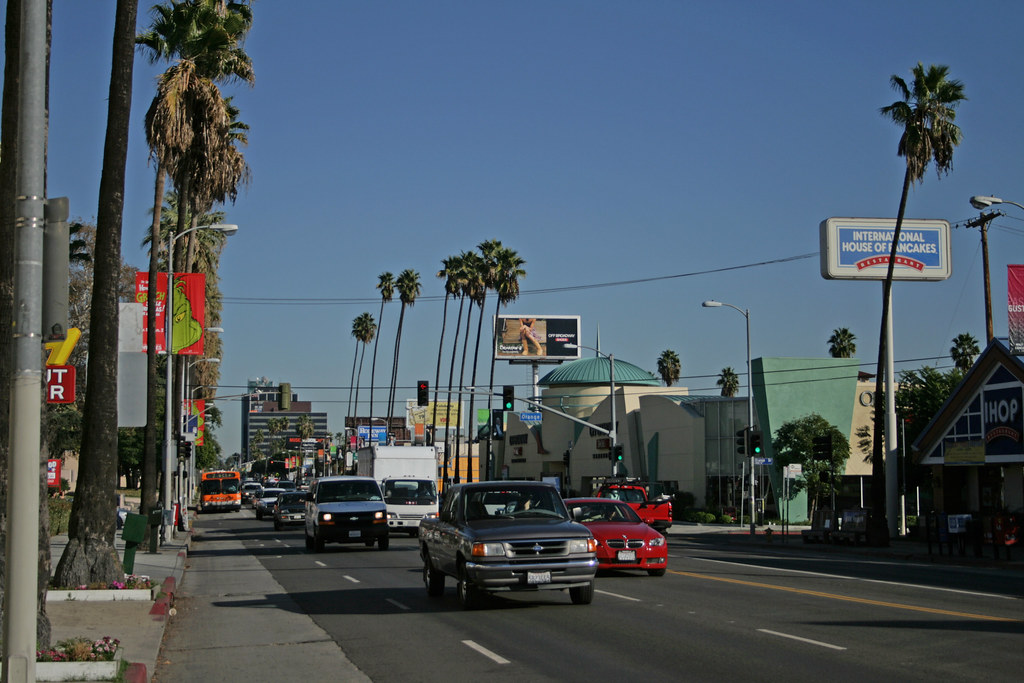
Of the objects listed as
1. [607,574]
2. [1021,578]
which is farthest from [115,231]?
[1021,578]

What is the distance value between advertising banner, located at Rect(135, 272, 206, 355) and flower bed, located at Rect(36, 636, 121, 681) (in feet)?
70.5

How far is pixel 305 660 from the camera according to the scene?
41.0 ft

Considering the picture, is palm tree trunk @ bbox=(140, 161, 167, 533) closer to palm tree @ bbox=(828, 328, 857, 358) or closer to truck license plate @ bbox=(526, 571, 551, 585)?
truck license plate @ bbox=(526, 571, 551, 585)

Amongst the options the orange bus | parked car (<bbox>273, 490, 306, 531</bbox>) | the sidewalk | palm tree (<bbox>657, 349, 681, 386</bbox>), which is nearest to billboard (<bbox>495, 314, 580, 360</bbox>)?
palm tree (<bbox>657, 349, 681, 386</bbox>)

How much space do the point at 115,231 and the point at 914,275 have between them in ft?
116

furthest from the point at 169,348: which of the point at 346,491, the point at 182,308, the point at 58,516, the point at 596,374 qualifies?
the point at 596,374

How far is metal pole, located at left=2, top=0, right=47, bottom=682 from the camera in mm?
7172

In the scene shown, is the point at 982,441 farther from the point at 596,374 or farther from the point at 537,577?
the point at 596,374

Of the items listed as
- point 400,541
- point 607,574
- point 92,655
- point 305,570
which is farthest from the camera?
point 400,541

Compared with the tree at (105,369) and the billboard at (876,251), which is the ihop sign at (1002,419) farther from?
the tree at (105,369)

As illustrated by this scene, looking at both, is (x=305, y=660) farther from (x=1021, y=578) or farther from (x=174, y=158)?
(x=174, y=158)

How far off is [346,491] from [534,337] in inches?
3065

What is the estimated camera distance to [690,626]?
14539 mm

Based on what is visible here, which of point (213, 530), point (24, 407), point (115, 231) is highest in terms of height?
point (115, 231)
